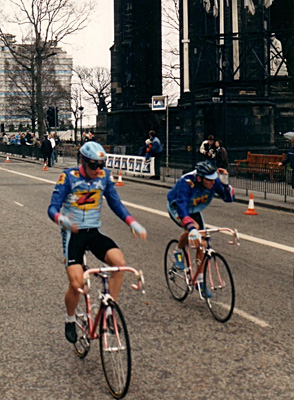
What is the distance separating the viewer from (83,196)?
5.86m

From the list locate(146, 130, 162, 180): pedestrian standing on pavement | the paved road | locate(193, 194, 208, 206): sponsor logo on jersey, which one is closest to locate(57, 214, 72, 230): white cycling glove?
the paved road

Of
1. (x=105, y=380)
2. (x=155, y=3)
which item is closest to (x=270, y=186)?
(x=105, y=380)

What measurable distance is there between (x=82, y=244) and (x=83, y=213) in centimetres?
28

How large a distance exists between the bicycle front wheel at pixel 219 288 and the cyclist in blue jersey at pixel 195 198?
0.28 ft

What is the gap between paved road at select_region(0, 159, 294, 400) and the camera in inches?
203

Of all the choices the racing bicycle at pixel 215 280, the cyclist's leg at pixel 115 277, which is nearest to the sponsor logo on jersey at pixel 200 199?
the racing bicycle at pixel 215 280

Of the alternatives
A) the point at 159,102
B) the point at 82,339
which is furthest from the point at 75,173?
the point at 159,102

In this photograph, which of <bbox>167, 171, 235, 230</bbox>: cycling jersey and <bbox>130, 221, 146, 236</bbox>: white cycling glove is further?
<bbox>167, 171, 235, 230</bbox>: cycling jersey

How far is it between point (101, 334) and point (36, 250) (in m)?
6.47

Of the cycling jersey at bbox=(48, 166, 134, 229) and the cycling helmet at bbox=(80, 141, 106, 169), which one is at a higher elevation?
the cycling helmet at bbox=(80, 141, 106, 169)

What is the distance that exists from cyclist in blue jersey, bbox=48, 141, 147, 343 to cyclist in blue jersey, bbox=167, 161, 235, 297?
3.84 ft

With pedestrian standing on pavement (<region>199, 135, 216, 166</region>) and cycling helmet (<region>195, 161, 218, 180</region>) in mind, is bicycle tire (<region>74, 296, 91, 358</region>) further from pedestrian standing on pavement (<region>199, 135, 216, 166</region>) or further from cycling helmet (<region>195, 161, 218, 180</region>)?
pedestrian standing on pavement (<region>199, 135, 216, 166</region>)

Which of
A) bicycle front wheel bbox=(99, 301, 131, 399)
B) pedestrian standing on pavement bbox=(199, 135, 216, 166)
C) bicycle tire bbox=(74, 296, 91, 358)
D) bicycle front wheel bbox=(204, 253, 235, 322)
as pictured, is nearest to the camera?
bicycle front wheel bbox=(99, 301, 131, 399)

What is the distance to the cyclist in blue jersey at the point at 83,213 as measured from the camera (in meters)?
5.59
